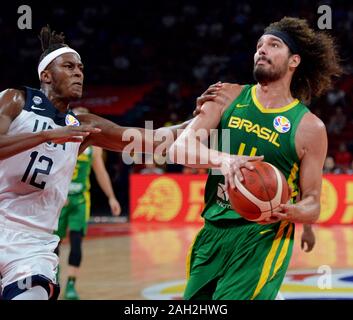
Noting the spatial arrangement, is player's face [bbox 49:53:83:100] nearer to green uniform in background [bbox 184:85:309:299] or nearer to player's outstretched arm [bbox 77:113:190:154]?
player's outstretched arm [bbox 77:113:190:154]

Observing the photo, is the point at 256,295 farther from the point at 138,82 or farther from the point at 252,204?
the point at 138,82

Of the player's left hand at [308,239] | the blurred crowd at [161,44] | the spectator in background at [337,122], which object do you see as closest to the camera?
the player's left hand at [308,239]

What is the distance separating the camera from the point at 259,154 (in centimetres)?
404

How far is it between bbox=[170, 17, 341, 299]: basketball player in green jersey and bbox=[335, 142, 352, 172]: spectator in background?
10897mm

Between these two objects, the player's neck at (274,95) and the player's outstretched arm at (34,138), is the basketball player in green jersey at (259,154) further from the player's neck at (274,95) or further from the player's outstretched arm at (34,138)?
the player's outstretched arm at (34,138)

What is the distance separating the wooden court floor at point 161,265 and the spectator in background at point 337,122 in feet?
13.5

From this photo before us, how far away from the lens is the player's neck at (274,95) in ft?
13.7

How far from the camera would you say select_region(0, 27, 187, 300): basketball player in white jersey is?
3926 millimetres

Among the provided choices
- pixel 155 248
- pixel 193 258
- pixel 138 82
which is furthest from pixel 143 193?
pixel 193 258

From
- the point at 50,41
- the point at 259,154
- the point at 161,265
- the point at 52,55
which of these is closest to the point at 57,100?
the point at 52,55

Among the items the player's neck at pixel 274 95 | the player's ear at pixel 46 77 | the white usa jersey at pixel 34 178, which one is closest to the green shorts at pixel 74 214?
the player's ear at pixel 46 77

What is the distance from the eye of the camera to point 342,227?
13.4m
